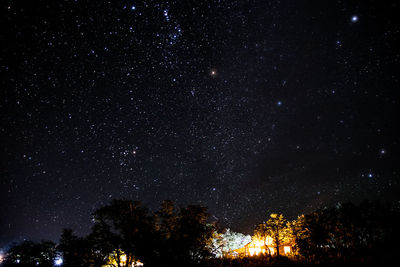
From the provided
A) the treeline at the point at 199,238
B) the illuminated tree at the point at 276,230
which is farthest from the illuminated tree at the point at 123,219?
the illuminated tree at the point at 276,230

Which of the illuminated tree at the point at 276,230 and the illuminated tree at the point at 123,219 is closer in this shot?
the illuminated tree at the point at 123,219

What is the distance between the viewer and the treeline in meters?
9.99

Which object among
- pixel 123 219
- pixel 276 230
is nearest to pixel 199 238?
pixel 123 219

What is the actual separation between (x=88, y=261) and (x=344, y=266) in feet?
62.0

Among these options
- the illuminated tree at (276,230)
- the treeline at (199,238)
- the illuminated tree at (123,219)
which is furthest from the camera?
the illuminated tree at (276,230)

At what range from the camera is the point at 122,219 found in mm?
17312

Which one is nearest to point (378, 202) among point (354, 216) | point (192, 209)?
point (354, 216)

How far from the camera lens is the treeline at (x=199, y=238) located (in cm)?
999

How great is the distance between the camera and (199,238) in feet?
42.2

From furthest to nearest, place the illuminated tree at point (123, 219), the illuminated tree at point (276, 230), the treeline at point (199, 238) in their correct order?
1. the illuminated tree at point (276, 230)
2. the illuminated tree at point (123, 219)
3. the treeline at point (199, 238)

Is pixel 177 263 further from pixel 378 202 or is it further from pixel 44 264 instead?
pixel 44 264

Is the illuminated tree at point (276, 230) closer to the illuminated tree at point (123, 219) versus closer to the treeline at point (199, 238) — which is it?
the treeline at point (199, 238)

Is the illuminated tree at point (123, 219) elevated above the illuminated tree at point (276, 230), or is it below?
above

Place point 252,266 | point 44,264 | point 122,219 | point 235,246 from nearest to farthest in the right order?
point 252,266
point 122,219
point 44,264
point 235,246
